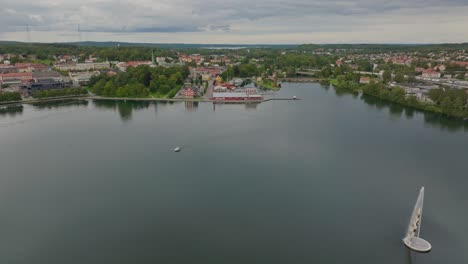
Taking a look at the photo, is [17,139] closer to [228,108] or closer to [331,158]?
[228,108]

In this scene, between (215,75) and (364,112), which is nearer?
(364,112)

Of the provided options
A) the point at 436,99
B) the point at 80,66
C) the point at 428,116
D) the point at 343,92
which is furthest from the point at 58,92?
the point at 436,99

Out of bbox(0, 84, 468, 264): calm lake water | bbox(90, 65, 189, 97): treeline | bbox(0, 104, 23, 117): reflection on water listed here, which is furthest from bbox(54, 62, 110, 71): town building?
bbox(0, 84, 468, 264): calm lake water

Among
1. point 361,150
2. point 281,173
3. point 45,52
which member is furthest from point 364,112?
point 45,52

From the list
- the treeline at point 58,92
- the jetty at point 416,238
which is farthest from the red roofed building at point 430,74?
the treeline at point 58,92

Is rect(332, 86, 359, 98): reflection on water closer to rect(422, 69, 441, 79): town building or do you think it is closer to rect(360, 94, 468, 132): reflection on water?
rect(360, 94, 468, 132): reflection on water

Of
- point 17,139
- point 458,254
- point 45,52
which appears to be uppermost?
point 45,52
